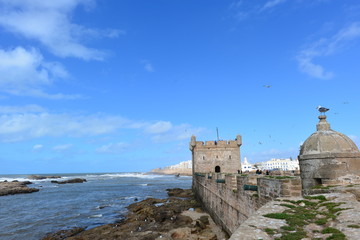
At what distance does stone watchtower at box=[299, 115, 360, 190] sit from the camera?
8.92 m

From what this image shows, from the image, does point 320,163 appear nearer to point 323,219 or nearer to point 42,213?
point 323,219

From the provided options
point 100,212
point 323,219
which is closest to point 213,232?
point 323,219

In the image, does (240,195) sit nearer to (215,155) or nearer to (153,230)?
(153,230)

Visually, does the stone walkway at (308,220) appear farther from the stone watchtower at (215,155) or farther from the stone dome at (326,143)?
the stone watchtower at (215,155)

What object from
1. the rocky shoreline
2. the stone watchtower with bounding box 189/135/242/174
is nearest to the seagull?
the rocky shoreline

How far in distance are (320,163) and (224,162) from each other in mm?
23528

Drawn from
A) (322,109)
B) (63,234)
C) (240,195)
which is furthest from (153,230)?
(322,109)

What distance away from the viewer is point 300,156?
1004 cm

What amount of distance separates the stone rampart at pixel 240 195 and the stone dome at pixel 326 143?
228 cm

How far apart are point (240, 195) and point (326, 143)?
4253 millimetres

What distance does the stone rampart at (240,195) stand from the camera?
767 centimetres

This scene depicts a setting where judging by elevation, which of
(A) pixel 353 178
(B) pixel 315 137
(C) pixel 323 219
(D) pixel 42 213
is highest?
(B) pixel 315 137

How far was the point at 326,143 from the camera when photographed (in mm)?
9523

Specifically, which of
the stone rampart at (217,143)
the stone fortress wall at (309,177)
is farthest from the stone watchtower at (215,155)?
the stone fortress wall at (309,177)
